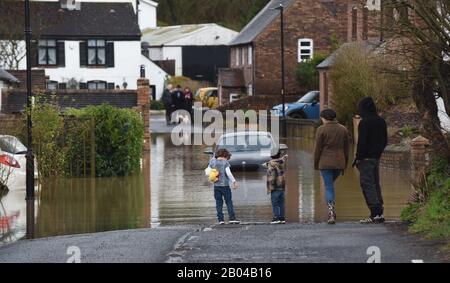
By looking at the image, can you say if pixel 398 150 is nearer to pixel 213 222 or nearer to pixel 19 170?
pixel 19 170

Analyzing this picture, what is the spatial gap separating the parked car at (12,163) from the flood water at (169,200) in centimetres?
38

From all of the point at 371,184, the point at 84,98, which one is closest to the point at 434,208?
the point at 371,184

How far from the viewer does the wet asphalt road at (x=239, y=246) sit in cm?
1297

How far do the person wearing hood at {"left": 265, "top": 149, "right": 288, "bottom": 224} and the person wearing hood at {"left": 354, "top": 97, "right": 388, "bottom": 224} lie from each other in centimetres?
163

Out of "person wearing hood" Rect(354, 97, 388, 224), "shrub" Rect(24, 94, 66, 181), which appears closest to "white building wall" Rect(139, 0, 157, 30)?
"shrub" Rect(24, 94, 66, 181)

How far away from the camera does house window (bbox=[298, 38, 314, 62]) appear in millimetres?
65438

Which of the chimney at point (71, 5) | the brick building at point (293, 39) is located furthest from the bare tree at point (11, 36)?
the brick building at point (293, 39)

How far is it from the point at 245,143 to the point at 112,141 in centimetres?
391

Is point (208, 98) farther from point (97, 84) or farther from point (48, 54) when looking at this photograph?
point (48, 54)

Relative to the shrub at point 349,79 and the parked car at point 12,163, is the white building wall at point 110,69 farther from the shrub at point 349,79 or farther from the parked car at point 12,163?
the parked car at point 12,163

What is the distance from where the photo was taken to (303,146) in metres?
44.1

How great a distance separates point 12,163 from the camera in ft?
86.9
